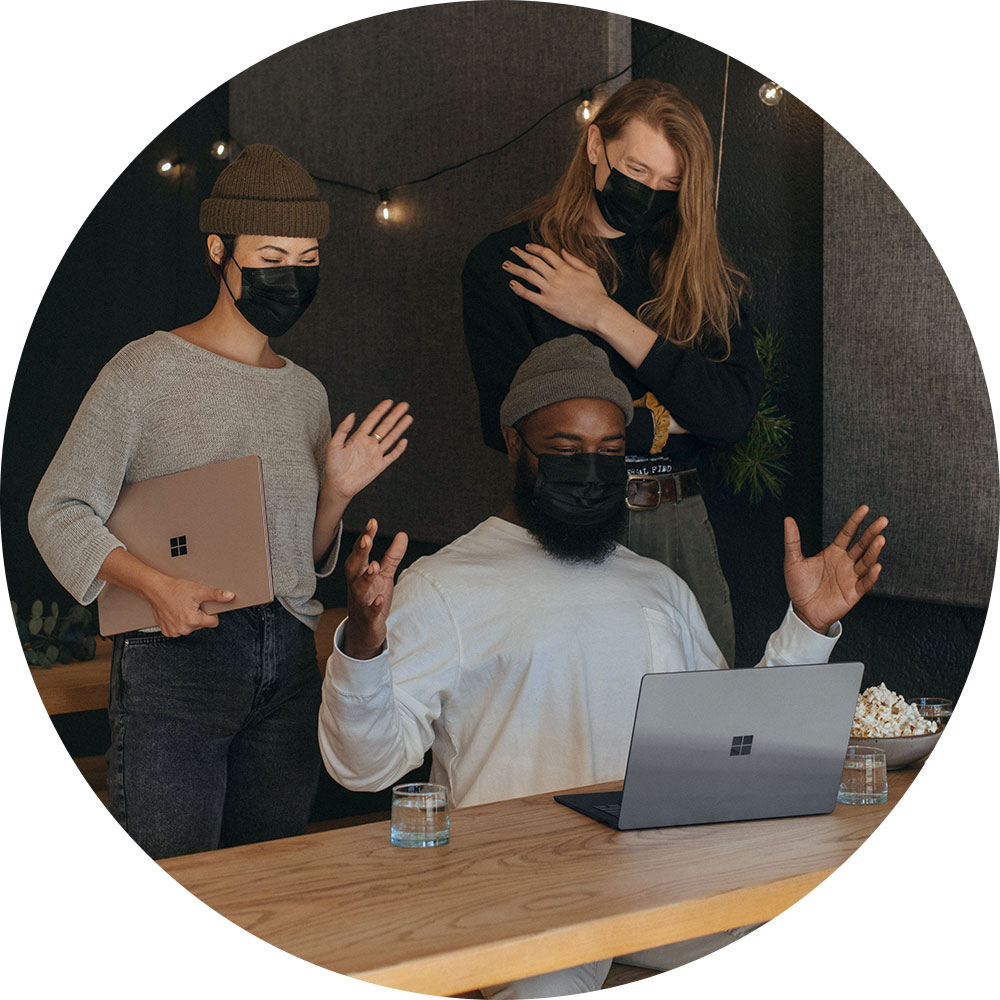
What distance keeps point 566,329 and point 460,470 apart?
0.30 meters

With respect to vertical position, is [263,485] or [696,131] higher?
[696,131]

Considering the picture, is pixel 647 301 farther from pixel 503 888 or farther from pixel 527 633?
pixel 503 888

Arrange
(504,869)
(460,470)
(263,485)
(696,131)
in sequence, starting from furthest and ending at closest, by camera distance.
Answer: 1. (696,131)
2. (460,470)
3. (263,485)
4. (504,869)

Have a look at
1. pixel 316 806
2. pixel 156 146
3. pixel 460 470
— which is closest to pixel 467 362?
pixel 460 470

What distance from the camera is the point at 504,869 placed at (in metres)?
Answer: 1.77

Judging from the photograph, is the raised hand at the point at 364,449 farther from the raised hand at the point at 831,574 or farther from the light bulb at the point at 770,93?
the light bulb at the point at 770,93

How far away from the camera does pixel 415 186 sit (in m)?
2.02

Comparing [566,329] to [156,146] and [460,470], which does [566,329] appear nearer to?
[460,470]

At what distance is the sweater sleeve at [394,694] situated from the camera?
1.90 m

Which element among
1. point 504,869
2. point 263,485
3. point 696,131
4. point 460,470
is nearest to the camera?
point 504,869

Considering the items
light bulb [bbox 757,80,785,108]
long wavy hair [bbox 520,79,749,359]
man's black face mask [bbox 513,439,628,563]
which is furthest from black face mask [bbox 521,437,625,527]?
light bulb [bbox 757,80,785,108]

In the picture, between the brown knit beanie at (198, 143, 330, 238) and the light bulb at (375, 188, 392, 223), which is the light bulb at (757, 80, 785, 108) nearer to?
the light bulb at (375, 188, 392, 223)

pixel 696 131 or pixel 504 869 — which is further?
pixel 696 131

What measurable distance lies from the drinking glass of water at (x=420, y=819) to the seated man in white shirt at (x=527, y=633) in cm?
12
